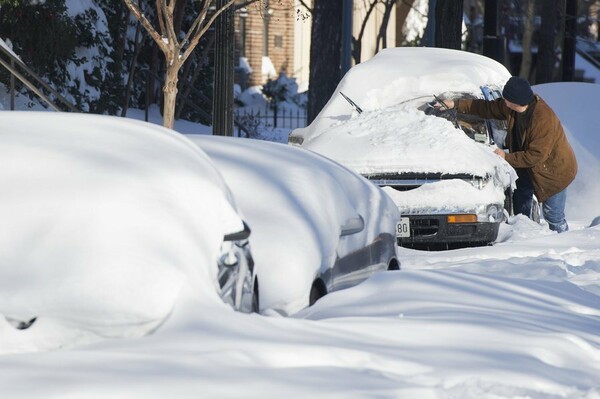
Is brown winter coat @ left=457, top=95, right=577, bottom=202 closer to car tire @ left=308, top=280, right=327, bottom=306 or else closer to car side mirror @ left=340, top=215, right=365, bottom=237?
car side mirror @ left=340, top=215, right=365, bottom=237

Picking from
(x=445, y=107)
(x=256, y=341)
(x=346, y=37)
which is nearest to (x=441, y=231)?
(x=445, y=107)

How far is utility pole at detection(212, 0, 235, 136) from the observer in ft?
46.2

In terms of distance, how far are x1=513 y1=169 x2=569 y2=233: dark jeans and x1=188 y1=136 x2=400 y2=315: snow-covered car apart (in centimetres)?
451

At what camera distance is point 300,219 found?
6.50 metres

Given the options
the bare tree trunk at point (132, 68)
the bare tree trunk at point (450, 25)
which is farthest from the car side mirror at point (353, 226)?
the bare tree trunk at point (132, 68)

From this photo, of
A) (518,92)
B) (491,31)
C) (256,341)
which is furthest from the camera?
(491,31)

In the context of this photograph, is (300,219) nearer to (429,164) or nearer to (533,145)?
(429,164)

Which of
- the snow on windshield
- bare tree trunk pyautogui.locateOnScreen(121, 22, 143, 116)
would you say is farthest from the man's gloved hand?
bare tree trunk pyautogui.locateOnScreen(121, 22, 143, 116)

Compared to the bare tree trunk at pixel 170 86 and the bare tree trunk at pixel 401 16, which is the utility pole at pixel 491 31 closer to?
the bare tree trunk at pixel 170 86

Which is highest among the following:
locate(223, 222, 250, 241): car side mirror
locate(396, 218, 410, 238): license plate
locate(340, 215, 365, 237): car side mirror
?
locate(223, 222, 250, 241): car side mirror

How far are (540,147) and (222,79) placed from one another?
11.5 ft

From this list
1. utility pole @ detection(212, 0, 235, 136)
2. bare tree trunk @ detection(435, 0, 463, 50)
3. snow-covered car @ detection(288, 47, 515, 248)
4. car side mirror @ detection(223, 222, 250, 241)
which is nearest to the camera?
car side mirror @ detection(223, 222, 250, 241)

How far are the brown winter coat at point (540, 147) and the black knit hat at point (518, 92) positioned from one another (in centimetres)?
18

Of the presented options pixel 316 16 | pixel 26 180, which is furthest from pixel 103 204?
pixel 316 16
